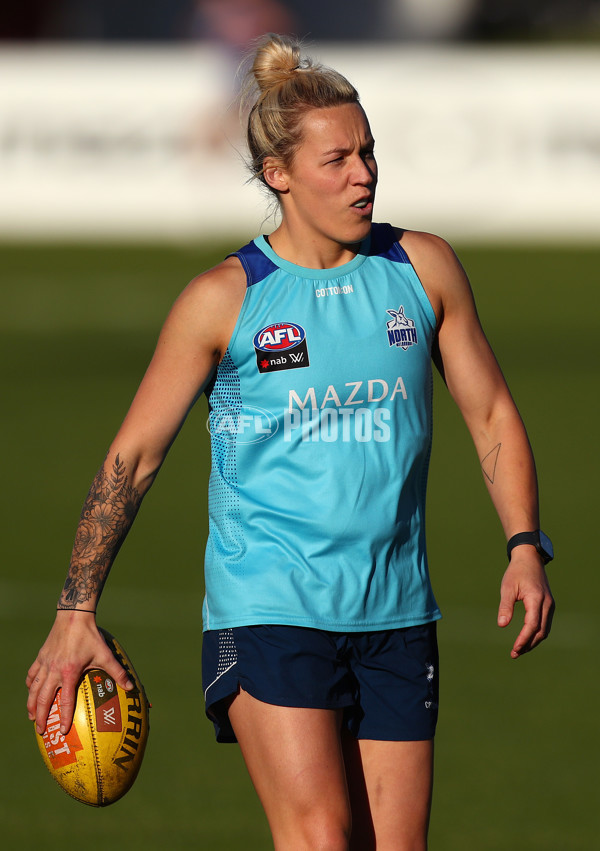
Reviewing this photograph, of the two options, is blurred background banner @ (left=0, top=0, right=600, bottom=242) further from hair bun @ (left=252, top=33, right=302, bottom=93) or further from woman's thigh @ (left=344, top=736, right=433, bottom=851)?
woman's thigh @ (left=344, top=736, right=433, bottom=851)

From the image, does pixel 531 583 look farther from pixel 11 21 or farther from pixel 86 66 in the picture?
pixel 11 21

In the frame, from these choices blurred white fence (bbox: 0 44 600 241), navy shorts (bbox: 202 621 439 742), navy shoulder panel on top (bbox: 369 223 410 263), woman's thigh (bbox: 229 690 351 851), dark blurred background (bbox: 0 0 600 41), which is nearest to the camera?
woman's thigh (bbox: 229 690 351 851)

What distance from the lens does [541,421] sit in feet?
45.4

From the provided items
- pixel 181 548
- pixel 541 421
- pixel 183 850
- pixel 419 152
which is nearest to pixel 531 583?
pixel 183 850

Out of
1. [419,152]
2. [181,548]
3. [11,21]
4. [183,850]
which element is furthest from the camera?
[11,21]

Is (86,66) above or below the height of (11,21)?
below

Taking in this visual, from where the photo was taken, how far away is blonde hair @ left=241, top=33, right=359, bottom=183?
13.3ft

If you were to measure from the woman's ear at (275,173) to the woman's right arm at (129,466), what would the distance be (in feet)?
0.91

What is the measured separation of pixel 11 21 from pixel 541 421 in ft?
91.4

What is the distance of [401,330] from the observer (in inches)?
161

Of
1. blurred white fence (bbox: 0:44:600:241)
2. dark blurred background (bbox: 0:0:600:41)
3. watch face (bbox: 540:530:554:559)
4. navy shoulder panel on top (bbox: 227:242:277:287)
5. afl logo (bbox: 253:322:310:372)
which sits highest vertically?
dark blurred background (bbox: 0:0:600:41)

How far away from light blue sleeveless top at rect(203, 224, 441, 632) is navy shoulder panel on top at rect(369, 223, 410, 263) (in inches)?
2.6

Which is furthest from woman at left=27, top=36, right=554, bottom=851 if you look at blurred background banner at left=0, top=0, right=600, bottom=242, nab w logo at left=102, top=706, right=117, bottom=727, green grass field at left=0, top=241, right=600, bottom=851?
blurred background banner at left=0, top=0, right=600, bottom=242

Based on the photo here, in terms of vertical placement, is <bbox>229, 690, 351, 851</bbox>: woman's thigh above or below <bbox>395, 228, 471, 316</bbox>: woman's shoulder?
below
